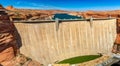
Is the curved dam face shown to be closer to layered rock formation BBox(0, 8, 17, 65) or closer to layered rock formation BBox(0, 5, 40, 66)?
layered rock formation BBox(0, 5, 40, 66)

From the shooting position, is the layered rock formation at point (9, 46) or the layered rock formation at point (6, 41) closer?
the layered rock formation at point (6, 41)

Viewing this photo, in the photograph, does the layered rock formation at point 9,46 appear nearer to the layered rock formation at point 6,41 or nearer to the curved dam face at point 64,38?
the layered rock formation at point 6,41

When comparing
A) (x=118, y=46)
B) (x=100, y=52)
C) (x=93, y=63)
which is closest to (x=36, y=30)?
(x=93, y=63)

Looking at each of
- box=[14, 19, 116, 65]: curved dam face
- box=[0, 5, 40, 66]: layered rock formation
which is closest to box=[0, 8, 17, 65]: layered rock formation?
box=[0, 5, 40, 66]: layered rock formation

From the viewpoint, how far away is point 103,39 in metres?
40.2

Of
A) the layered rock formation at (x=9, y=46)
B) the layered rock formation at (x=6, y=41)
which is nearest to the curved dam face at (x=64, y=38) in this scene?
the layered rock formation at (x=9, y=46)

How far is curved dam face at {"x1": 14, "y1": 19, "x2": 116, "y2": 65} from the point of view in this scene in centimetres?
3112

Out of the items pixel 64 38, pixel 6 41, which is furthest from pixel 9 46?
pixel 64 38

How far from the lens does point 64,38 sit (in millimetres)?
35594

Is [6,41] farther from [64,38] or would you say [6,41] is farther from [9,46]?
[64,38]

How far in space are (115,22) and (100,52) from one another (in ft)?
28.3

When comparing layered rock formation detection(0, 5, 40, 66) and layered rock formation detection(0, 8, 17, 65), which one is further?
layered rock formation detection(0, 5, 40, 66)

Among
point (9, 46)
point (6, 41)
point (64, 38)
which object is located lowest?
point (64, 38)

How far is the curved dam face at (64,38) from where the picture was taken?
31125 mm
